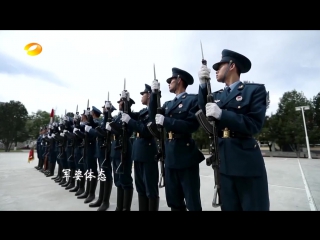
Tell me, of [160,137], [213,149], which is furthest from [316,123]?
[213,149]

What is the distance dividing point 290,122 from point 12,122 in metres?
45.1

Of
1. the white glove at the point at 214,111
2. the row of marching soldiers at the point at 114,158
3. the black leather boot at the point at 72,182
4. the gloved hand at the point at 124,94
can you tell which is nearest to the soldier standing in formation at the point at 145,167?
the row of marching soldiers at the point at 114,158

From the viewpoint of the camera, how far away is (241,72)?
8.39 feet

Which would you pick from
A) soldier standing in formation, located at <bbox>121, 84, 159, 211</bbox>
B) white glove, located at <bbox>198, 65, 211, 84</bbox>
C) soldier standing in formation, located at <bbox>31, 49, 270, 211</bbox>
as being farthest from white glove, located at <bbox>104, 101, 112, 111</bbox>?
white glove, located at <bbox>198, 65, 211, 84</bbox>

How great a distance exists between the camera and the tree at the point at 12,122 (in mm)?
35906

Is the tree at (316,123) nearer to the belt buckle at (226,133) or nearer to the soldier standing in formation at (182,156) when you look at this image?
the soldier standing in formation at (182,156)

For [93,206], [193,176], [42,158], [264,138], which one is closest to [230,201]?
[193,176]

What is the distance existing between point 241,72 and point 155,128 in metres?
1.59

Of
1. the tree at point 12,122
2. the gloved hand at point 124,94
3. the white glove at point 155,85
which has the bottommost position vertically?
the white glove at point 155,85

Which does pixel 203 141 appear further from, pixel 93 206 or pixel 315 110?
pixel 93 206

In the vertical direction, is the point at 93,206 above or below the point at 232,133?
below

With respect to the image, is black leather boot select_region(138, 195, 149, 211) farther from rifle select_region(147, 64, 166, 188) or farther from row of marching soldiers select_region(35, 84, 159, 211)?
rifle select_region(147, 64, 166, 188)

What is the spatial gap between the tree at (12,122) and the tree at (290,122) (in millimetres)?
43027

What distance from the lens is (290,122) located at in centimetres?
2594
